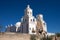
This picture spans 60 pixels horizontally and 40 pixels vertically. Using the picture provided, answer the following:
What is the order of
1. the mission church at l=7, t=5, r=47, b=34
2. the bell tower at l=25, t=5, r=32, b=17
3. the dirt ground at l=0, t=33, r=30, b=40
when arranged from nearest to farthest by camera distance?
1. the dirt ground at l=0, t=33, r=30, b=40
2. the mission church at l=7, t=5, r=47, b=34
3. the bell tower at l=25, t=5, r=32, b=17

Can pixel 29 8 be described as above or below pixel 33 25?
above

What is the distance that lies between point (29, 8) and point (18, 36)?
27690mm

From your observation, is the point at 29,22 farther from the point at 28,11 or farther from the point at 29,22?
the point at 28,11

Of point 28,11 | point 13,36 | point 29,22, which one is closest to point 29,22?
point 29,22

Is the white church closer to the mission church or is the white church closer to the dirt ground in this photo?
the mission church

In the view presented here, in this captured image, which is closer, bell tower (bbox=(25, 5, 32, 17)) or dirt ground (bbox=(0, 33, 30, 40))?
dirt ground (bbox=(0, 33, 30, 40))

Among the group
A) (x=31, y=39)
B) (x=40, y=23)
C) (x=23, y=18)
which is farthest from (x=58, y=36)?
(x=23, y=18)

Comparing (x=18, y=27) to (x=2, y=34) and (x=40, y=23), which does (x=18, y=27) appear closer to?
(x=40, y=23)

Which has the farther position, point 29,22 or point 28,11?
point 28,11

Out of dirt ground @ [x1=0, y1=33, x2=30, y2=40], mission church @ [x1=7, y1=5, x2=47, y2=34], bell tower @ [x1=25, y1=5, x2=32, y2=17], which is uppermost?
bell tower @ [x1=25, y1=5, x2=32, y2=17]

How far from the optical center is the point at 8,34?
22297 millimetres

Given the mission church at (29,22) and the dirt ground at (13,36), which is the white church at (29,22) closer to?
the mission church at (29,22)

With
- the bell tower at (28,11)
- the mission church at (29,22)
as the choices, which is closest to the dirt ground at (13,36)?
the mission church at (29,22)

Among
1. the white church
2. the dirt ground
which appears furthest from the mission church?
the dirt ground
